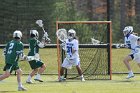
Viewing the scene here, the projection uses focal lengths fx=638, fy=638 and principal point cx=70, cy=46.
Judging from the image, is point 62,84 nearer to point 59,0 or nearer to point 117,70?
point 117,70

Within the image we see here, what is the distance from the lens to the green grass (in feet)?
61.4

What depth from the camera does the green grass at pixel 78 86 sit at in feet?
61.4

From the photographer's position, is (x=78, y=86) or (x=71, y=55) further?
(x=71, y=55)

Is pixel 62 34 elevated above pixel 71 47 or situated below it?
above

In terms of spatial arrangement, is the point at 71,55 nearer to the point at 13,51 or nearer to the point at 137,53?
the point at 137,53

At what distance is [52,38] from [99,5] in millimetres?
20039

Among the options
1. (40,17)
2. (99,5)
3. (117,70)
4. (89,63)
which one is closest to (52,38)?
(40,17)

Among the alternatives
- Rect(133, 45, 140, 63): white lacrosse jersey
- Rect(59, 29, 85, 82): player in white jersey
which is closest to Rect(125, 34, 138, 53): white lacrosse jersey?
Rect(133, 45, 140, 63): white lacrosse jersey

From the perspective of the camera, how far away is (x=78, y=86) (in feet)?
66.3

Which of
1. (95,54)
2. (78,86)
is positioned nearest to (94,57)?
(95,54)

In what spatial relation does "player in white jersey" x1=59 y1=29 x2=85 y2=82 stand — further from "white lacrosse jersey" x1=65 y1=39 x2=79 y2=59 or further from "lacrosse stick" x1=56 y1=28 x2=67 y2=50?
"lacrosse stick" x1=56 y1=28 x2=67 y2=50

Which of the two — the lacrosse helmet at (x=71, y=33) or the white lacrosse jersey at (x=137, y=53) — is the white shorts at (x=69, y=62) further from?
the white lacrosse jersey at (x=137, y=53)

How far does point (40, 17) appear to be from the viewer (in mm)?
30016

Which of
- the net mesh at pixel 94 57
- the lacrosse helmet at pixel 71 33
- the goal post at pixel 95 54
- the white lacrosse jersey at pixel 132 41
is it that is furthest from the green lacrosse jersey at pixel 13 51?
the white lacrosse jersey at pixel 132 41
